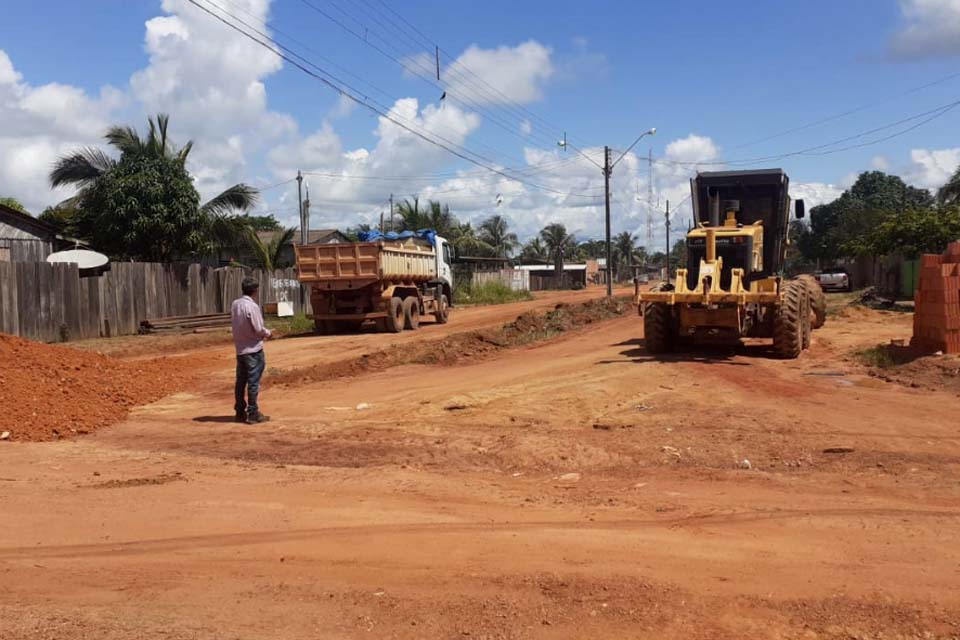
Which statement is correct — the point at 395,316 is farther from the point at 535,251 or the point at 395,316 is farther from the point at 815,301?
the point at 535,251

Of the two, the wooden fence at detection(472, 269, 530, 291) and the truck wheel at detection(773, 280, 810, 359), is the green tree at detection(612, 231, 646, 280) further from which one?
the truck wheel at detection(773, 280, 810, 359)

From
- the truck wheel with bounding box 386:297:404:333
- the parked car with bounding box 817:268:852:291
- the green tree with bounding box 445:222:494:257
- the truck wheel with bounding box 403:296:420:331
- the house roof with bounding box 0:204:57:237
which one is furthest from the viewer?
the green tree with bounding box 445:222:494:257

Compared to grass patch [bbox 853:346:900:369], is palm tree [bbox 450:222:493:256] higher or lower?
higher

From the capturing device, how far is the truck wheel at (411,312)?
24.0 m

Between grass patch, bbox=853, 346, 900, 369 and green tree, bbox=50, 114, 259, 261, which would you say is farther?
green tree, bbox=50, 114, 259, 261

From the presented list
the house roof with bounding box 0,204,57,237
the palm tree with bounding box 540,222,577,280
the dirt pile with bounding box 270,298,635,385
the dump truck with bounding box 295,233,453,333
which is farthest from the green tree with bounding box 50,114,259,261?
the palm tree with bounding box 540,222,577,280

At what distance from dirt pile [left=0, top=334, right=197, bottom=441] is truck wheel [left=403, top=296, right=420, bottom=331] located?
34.6 feet

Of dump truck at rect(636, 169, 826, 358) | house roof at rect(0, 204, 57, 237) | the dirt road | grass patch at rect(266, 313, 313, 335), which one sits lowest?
the dirt road

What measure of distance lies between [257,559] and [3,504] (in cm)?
259

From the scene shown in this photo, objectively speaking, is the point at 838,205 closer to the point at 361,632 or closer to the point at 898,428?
the point at 898,428

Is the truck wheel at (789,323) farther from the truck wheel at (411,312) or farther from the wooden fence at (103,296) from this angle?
the wooden fence at (103,296)

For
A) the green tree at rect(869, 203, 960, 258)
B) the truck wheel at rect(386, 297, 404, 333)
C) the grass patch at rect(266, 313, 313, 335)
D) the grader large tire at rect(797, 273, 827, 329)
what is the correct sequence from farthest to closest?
the green tree at rect(869, 203, 960, 258), the grass patch at rect(266, 313, 313, 335), the truck wheel at rect(386, 297, 404, 333), the grader large tire at rect(797, 273, 827, 329)

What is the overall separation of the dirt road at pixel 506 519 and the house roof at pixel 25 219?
2030cm

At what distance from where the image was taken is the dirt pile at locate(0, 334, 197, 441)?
936 cm
